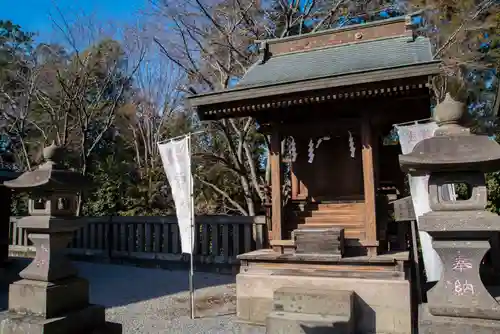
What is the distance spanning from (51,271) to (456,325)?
13.2ft

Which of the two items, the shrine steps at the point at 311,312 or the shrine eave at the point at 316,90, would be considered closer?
the shrine steps at the point at 311,312

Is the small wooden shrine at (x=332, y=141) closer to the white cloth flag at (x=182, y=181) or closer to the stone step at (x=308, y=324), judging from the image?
the stone step at (x=308, y=324)

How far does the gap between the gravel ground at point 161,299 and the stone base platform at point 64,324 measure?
1.12 meters

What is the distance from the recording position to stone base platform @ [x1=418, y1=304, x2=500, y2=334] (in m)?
3.01

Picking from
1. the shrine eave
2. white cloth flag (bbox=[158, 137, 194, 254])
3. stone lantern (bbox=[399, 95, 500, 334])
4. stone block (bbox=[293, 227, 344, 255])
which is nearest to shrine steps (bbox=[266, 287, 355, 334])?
stone block (bbox=[293, 227, 344, 255])

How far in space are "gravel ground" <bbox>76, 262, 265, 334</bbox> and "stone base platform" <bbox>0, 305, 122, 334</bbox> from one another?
1121 mm

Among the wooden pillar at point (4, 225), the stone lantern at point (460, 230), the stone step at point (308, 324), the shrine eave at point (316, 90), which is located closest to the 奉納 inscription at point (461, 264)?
the stone lantern at point (460, 230)

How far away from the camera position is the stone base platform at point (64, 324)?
417 centimetres

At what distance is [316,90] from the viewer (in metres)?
6.10

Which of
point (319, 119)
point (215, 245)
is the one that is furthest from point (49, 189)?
point (215, 245)

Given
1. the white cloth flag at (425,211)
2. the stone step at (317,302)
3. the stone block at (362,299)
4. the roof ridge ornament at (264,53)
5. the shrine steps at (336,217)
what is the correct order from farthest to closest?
the roof ridge ornament at (264,53)
the shrine steps at (336,217)
the white cloth flag at (425,211)
the stone block at (362,299)
the stone step at (317,302)

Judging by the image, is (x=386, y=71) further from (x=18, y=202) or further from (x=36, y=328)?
(x=18, y=202)

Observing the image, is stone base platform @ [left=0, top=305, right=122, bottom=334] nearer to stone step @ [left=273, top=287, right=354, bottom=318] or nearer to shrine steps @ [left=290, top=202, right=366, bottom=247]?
stone step @ [left=273, top=287, right=354, bottom=318]

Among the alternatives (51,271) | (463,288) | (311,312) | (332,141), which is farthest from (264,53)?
(463,288)
